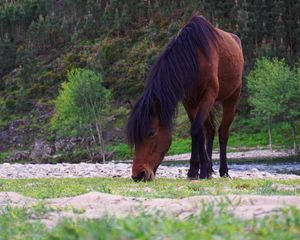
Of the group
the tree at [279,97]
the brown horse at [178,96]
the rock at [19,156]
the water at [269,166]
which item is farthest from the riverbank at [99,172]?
the rock at [19,156]

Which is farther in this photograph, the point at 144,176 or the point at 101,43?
the point at 101,43

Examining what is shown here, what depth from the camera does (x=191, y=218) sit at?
4.66 metres

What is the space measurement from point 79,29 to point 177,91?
135 m

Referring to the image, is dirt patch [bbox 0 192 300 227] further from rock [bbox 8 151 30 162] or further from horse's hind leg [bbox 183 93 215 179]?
rock [bbox 8 151 30 162]

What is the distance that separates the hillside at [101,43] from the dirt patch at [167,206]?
245 feet

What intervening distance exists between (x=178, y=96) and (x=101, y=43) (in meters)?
119

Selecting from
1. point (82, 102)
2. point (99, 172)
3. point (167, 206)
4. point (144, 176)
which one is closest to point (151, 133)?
point (144, 176)

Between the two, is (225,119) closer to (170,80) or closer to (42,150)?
(170,80)

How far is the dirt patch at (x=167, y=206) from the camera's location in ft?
16.6

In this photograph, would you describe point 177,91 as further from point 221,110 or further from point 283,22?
point 283,22

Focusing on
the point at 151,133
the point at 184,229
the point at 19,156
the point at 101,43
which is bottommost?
the point at 19,156

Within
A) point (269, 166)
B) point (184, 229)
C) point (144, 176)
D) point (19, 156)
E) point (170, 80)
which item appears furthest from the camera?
point (19, 156)

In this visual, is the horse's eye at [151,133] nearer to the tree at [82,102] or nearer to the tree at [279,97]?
the tree at [279,97]

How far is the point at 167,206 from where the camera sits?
5867 millimetres
